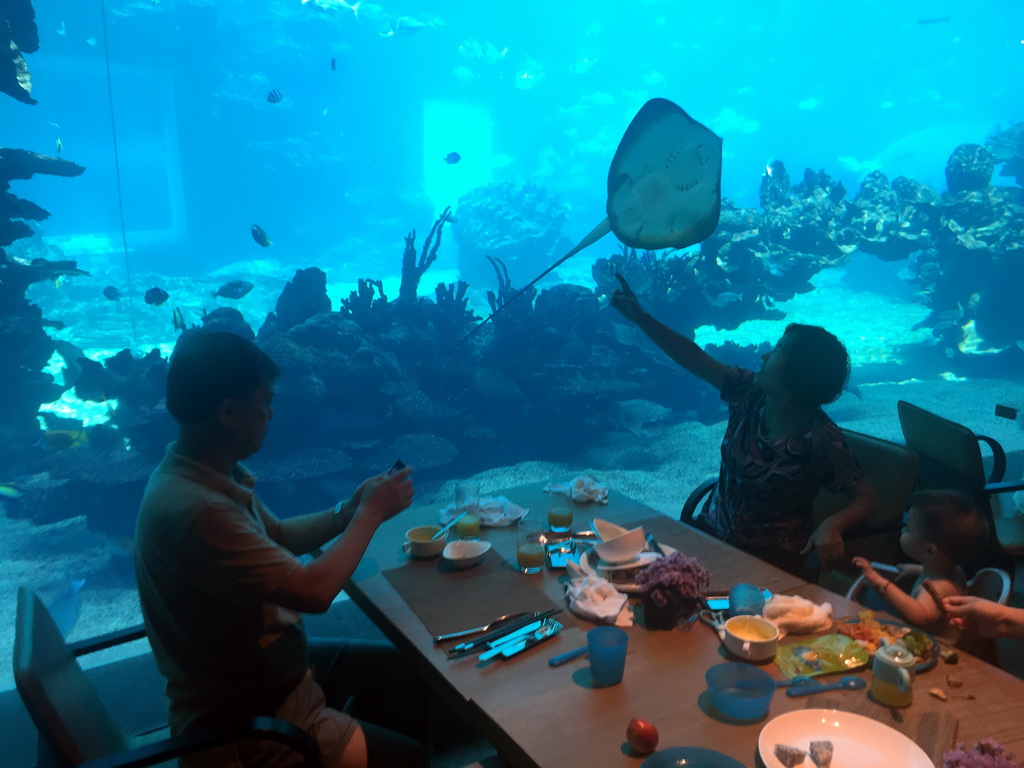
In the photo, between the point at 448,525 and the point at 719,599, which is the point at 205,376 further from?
the point at 719,599

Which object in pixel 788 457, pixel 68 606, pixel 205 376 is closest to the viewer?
pixel 205 376

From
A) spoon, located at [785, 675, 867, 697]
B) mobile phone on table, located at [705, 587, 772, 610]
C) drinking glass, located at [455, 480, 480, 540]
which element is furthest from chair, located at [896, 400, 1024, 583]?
drinking glass, located at [455, 480, 480, 540]

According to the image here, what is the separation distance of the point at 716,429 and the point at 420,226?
35.4m

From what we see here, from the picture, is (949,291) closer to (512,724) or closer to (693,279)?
(693,279)

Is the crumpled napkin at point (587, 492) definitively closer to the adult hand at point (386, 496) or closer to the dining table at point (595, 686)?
the dining table at point (595, 686)

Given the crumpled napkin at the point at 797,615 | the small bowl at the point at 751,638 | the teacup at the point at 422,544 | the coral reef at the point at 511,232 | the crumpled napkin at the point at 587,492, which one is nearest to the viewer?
the small bowl at the point at 751,638

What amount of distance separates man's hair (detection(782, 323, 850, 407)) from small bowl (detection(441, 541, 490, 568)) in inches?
57.1

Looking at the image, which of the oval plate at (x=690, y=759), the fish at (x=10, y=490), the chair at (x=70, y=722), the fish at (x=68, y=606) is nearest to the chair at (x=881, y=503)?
the oval plate at (x=690, y=759)

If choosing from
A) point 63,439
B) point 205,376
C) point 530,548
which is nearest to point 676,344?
point 530,548

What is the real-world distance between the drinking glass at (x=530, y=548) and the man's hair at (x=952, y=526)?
1.35m

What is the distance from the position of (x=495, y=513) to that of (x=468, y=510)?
12 cm

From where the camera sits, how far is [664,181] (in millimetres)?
3258

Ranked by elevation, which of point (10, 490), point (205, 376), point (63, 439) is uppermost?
point (205, 376)

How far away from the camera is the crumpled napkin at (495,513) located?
2418 millimetres
